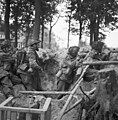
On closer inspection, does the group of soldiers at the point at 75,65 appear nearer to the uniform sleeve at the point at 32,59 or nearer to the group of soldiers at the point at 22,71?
the group of soldiers at the point at 22,71

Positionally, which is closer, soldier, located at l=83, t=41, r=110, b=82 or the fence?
the fence

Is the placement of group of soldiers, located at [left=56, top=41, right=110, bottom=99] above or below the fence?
above

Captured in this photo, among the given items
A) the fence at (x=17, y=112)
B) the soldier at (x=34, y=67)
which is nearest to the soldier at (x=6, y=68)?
the soldier at (x=34, y=67)

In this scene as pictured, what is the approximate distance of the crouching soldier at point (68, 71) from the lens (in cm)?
709

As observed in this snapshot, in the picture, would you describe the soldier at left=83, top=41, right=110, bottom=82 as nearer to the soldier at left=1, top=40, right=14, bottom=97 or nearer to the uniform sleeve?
the uniform sleeve

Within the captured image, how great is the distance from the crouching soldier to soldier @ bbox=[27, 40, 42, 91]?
4.50 ft

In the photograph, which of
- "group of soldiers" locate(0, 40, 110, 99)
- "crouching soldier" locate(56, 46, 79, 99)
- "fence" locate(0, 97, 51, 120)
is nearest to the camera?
"fence" locate(0, 97, 51, 120)

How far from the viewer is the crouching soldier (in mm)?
7090

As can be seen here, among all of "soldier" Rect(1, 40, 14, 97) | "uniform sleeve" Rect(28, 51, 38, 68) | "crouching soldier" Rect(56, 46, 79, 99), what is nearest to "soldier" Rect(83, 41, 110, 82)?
"crouching soldier" Rect(56, 46, 79, 99)

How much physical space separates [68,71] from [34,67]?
178 centimetres

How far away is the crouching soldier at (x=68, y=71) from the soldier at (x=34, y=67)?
4.50ft

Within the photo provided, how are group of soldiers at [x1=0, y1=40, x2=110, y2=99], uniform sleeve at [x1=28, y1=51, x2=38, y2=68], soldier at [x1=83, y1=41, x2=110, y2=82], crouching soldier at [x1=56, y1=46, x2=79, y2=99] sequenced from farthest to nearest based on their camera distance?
uniform sleeve at [x1=28, y1=51, x2=38, y2=68], group of soldiers at [x1=0, y1=40, x2=110, y2=99], crouching soldier at [x1=56, y1=46, x2=79, y2=99], soldier at [x1=83, y1=41, x2=110, y2=82]

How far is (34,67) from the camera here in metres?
8.42

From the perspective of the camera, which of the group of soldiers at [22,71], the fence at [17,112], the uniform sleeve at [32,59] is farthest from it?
the uniform sleeve at [32,59]
